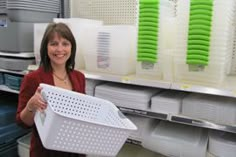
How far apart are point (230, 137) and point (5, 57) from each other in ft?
5.90

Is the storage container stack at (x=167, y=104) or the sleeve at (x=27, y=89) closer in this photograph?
the sleeve at (x=27, y=89)

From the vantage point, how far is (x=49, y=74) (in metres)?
1.32

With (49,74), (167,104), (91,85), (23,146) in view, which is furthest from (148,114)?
(23,146)

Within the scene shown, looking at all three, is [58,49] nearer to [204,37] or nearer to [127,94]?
[127,94]

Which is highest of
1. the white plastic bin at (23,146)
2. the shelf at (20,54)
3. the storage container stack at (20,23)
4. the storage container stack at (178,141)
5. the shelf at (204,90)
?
the storage container stack at (20,23)

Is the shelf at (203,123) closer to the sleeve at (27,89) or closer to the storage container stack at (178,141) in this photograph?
the storage container stack at (178,141)

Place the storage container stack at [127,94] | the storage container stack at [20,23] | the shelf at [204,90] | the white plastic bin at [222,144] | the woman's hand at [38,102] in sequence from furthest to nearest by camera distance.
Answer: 1. the storage container stack at [20,23]
2. the storage container stack at [127,94]
3. the white plastic bin at [222,144]
4. the shelf at [204,90]
5. the woman's hand at [38,102]

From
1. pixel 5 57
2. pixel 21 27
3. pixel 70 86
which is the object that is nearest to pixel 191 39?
pixel 70 86

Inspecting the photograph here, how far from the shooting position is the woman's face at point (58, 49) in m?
1.28

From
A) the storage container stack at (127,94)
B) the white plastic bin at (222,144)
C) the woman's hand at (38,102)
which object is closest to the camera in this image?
the woman's hand at (38,102)

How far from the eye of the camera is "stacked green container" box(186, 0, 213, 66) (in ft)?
4.22

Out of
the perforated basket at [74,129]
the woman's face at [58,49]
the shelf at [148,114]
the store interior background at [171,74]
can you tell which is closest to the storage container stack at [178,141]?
the store interior background at [171,74]

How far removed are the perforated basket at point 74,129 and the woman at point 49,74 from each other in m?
0.13

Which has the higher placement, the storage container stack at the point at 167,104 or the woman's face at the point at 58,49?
the woman's face at the point at 58,49
